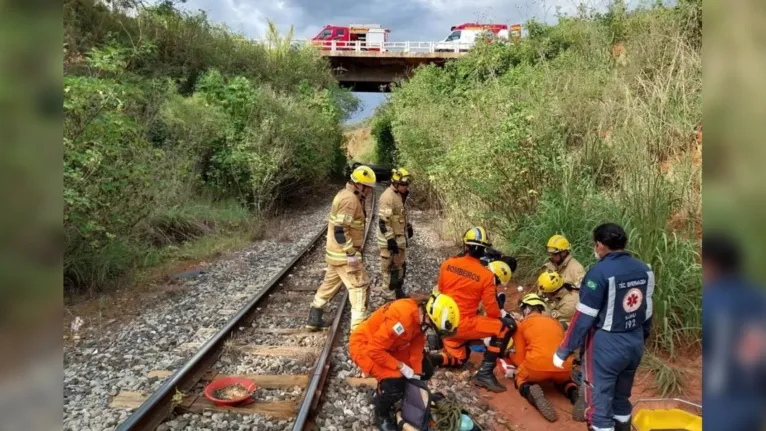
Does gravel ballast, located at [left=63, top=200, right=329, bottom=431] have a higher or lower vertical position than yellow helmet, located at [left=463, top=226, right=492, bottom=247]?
lower

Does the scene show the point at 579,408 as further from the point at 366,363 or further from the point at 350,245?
the point at 350,245

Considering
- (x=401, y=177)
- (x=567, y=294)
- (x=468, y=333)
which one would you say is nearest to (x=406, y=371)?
(x=468, y=333)

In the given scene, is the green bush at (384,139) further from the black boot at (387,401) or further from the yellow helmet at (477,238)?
the black boot at (387,401)

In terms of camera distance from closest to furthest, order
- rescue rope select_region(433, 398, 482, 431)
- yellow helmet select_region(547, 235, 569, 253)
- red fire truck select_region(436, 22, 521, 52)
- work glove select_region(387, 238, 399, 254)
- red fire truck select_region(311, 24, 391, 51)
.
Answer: rescue rope select_region(433, 398, 482, 431) < yellow helmet select_region(547, 235, 569, 253) < work glove select_region(387, 238, 399, 254) < red fire truck select_region(436, 22, 521, 52) < red fire truck select_region(311, 24, 391, 51)

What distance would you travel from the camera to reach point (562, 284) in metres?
5.72

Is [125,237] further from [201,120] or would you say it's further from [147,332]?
[201,120]

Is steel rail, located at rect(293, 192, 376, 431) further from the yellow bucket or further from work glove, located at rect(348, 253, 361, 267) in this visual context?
the yellow bucket

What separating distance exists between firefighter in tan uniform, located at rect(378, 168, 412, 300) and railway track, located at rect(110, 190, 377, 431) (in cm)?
75

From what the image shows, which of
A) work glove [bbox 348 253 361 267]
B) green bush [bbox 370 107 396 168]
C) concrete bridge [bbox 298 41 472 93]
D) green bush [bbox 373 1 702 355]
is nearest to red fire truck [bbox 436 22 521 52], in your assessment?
concrete bridge [bbox 298 41 472 93]

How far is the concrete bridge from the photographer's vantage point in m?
33.5

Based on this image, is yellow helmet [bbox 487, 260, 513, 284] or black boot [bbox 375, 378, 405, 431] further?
yellow helmet [bbox 487, 260, 513, 284]

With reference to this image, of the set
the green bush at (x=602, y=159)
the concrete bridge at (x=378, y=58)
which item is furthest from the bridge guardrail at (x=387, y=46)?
the green bush at (x=602, y=159)

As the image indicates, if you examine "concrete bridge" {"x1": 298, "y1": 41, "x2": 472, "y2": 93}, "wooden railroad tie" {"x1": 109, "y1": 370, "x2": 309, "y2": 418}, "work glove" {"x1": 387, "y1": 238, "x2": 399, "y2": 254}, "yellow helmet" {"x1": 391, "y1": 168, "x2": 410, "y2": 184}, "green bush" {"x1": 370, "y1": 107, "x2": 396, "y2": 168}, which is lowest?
"wooden railroad tie" {"x1": 109, "y1": 370, "x2": 309, "y2": 418}

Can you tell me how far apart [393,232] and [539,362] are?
3.14 metres
